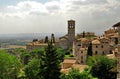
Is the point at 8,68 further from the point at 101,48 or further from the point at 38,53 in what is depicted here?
the point at 38,53

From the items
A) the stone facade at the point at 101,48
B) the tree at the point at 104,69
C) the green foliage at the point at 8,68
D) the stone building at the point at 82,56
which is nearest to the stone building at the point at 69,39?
the stone facade at the point at 101,48

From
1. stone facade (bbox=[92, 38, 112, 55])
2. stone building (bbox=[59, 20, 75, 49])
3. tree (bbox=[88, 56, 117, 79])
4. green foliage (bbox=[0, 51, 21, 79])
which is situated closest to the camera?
tree (bbox=[88, 56, 117, 79])

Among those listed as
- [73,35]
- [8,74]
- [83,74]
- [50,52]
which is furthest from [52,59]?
[73,35]

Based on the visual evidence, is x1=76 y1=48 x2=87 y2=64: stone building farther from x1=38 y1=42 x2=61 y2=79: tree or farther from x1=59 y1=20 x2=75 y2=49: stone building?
x1=38 y1=42 x2=61 y2=79: tree

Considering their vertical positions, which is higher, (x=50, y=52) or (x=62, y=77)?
(x=50, y=52)

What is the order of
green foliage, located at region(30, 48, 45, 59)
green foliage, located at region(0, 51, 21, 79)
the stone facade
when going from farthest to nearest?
green foliage, located at region(30, 48, 45, 59) → the stone facade → green foliage, located at region(0, 51, 21, 79)

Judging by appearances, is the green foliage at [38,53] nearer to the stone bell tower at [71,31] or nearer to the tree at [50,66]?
the stone bell tower at [71,31]

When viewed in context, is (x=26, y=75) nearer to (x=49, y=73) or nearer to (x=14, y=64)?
(x=14, y=64)

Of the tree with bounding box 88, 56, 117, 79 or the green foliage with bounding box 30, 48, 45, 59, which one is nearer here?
the tree with bounding box 88, 56, 117, 79

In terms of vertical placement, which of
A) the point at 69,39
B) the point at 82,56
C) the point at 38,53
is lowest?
the point at 82,56

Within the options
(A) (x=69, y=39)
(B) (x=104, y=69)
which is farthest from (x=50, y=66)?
(A) (x=69, y=39)

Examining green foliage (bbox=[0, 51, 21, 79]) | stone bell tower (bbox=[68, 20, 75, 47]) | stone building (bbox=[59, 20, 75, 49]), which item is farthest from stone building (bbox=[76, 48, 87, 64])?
stone bell tower (bbox=[68, 20, 75, 47])

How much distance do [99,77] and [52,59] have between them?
35.8ft

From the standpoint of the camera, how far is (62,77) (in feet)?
119
